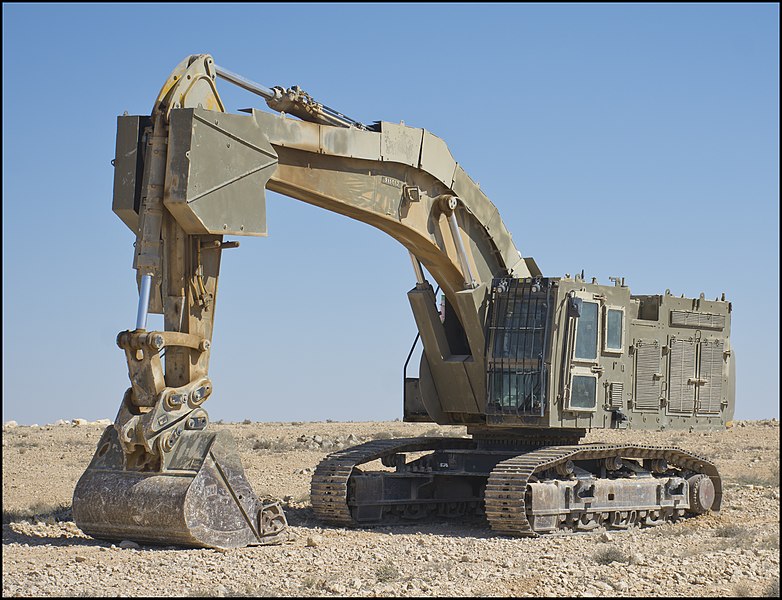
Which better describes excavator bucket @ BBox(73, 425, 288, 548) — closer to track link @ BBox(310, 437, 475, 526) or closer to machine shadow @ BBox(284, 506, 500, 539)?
machine shadow @ BBox(284, 506, 500, 539)

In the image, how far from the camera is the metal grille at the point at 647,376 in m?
16.2

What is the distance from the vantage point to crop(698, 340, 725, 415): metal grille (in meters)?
17.3

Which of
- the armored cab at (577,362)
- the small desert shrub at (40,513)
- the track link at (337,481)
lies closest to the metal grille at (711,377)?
the armored cab at (577,362)

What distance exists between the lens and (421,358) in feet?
53.8

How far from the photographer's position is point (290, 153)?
13.4 meters

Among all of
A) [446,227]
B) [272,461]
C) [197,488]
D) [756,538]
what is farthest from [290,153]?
[272,461]

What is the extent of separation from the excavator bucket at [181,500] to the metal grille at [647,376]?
5.78m

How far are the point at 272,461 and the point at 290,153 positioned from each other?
11923 millimetres

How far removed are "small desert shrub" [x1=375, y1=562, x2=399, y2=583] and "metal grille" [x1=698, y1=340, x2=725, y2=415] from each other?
7.28 m

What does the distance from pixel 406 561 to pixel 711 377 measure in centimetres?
703

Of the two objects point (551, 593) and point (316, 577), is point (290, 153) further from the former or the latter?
point (551, 593)

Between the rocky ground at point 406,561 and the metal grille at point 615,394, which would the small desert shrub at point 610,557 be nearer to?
the rocky ground at point 406,561

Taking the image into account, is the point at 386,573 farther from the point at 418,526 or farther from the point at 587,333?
the point at 587,333

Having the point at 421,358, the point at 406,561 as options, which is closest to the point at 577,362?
the point at 421,358
